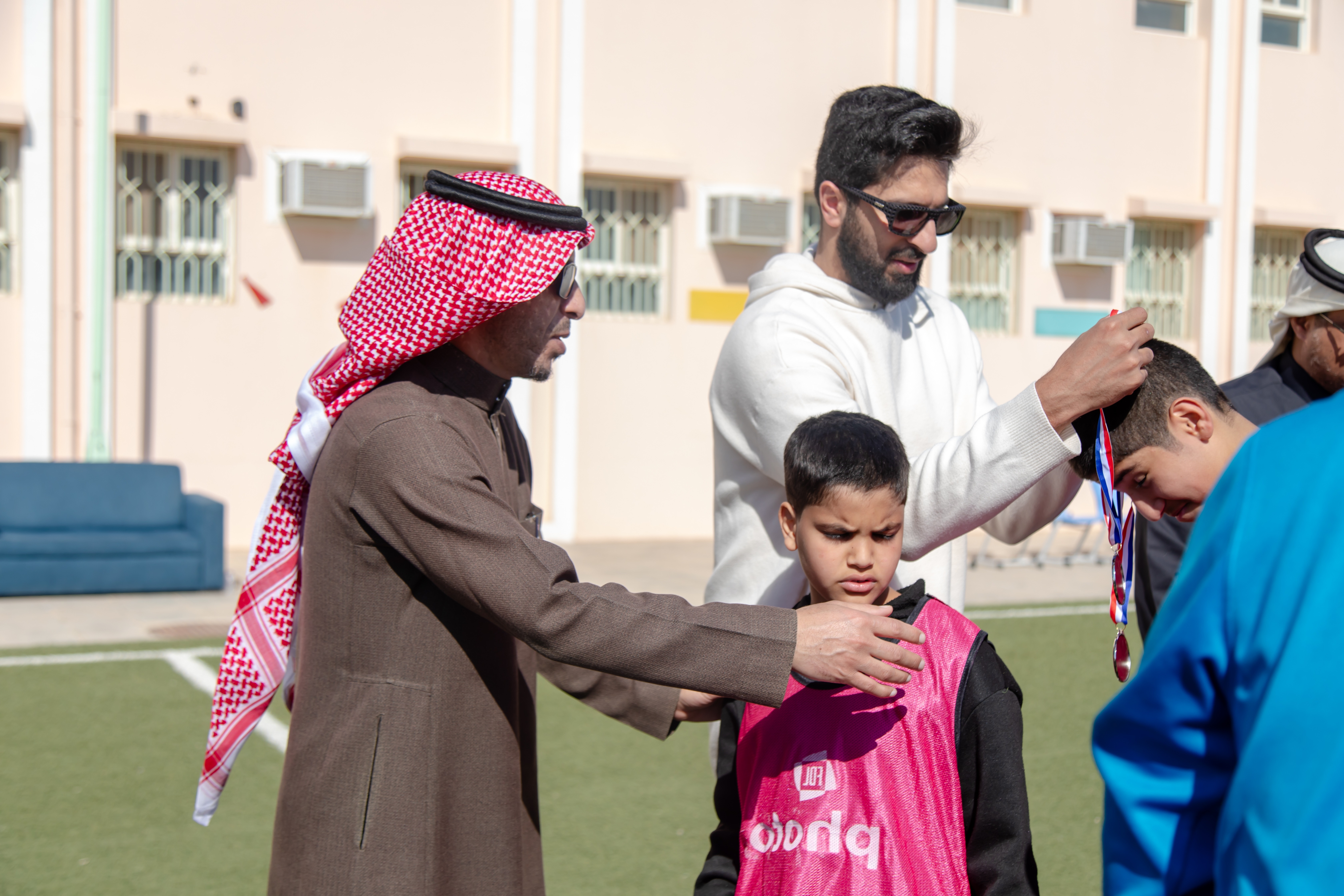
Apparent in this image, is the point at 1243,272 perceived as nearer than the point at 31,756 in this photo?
No

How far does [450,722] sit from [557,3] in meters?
9.87

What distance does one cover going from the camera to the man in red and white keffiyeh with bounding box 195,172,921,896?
6.31 feet

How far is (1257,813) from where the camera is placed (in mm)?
1011

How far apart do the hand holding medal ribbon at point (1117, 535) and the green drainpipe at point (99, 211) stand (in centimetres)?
910

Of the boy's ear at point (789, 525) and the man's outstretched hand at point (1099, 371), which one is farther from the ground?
the man's outstretched hand at point (1099, 371)

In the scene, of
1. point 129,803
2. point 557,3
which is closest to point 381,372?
point 129,803

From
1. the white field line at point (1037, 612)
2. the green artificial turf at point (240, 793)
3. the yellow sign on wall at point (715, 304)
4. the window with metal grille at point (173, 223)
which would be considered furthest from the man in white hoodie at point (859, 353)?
the yellow sign on wall at point (715, 304)

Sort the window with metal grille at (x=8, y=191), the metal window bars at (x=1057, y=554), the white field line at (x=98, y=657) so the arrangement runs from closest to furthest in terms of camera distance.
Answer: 1. the white field line at (x=98, y=657)
2. the window with metal grille at (x=8, y=191)
3. the metal window bars at (x=1057, y=554)

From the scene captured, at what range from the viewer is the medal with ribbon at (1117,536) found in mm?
1903

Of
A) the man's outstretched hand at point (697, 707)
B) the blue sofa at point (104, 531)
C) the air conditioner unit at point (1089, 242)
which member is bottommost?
the blue sofa at point (104, 531)

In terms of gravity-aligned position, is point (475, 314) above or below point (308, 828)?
above

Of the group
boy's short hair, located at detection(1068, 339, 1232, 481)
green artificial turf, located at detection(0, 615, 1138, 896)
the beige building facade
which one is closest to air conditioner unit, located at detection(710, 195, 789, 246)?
the beige building facade

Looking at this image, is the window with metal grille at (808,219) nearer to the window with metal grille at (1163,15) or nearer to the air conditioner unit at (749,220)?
the air conditioner unit at (749,220)

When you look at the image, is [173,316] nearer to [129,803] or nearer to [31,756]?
[31,756]
